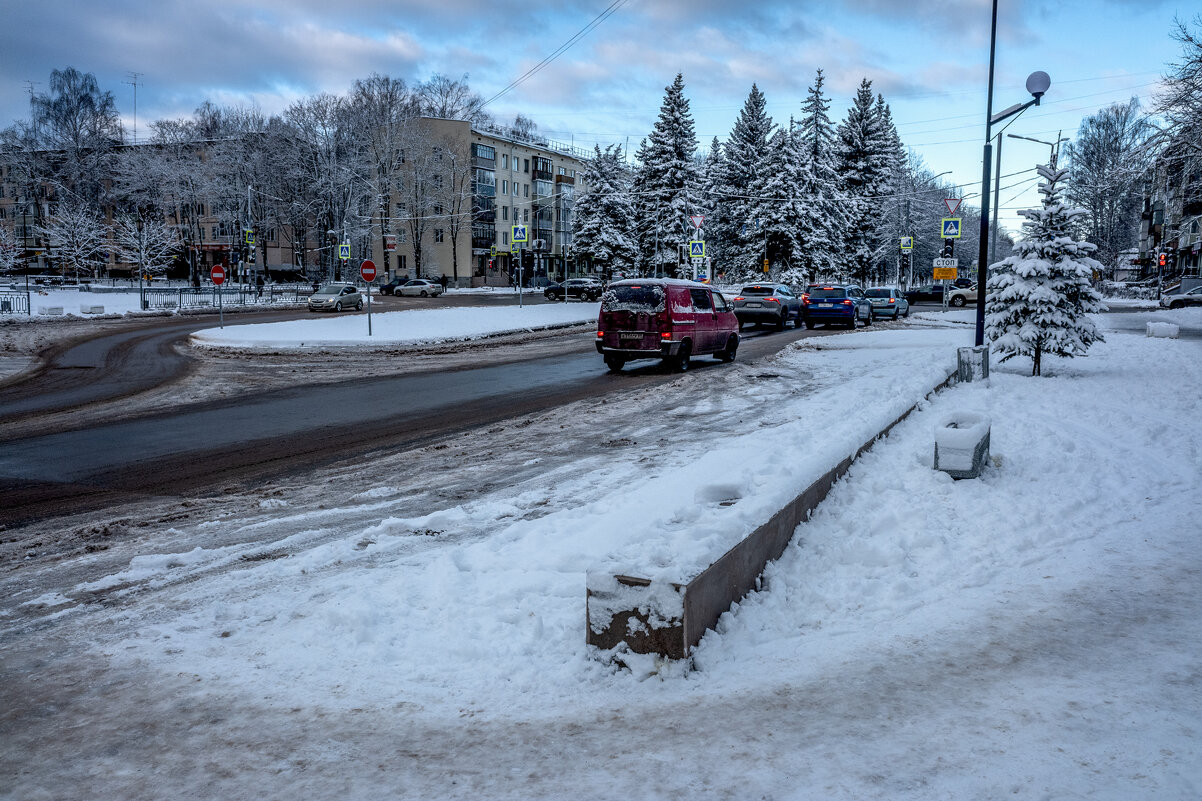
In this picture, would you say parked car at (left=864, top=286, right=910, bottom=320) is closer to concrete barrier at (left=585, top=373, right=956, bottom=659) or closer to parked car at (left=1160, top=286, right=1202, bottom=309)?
parked car at (left=1160, top=286, right=1202, bottom=309)

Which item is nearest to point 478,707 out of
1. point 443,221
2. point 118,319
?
point 118,319

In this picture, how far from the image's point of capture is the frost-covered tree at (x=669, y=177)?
59500mm

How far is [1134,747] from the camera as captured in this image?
10.6 ft

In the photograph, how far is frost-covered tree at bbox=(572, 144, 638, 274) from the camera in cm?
6850

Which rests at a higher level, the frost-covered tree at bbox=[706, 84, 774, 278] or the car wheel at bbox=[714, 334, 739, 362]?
the frost-covered tree at bbox=[706, 84, 774, 278]

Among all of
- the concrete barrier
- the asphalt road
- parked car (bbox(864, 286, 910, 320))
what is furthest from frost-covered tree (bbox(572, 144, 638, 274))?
the concrete barrier

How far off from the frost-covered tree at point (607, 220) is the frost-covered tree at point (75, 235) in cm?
3962

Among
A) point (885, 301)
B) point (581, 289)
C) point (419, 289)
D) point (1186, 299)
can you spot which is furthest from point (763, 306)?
point (419, 289)

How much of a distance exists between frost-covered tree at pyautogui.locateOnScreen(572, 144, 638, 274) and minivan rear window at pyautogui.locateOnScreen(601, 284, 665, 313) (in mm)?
51437

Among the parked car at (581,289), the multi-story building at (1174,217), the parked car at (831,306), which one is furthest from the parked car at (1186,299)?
the parked car at (581,289)

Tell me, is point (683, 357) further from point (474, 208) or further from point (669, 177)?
point (474, 208)

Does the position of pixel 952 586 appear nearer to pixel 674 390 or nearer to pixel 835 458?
pixel 835 458

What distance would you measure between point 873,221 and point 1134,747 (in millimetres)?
68956

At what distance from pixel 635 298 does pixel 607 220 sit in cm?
5308
